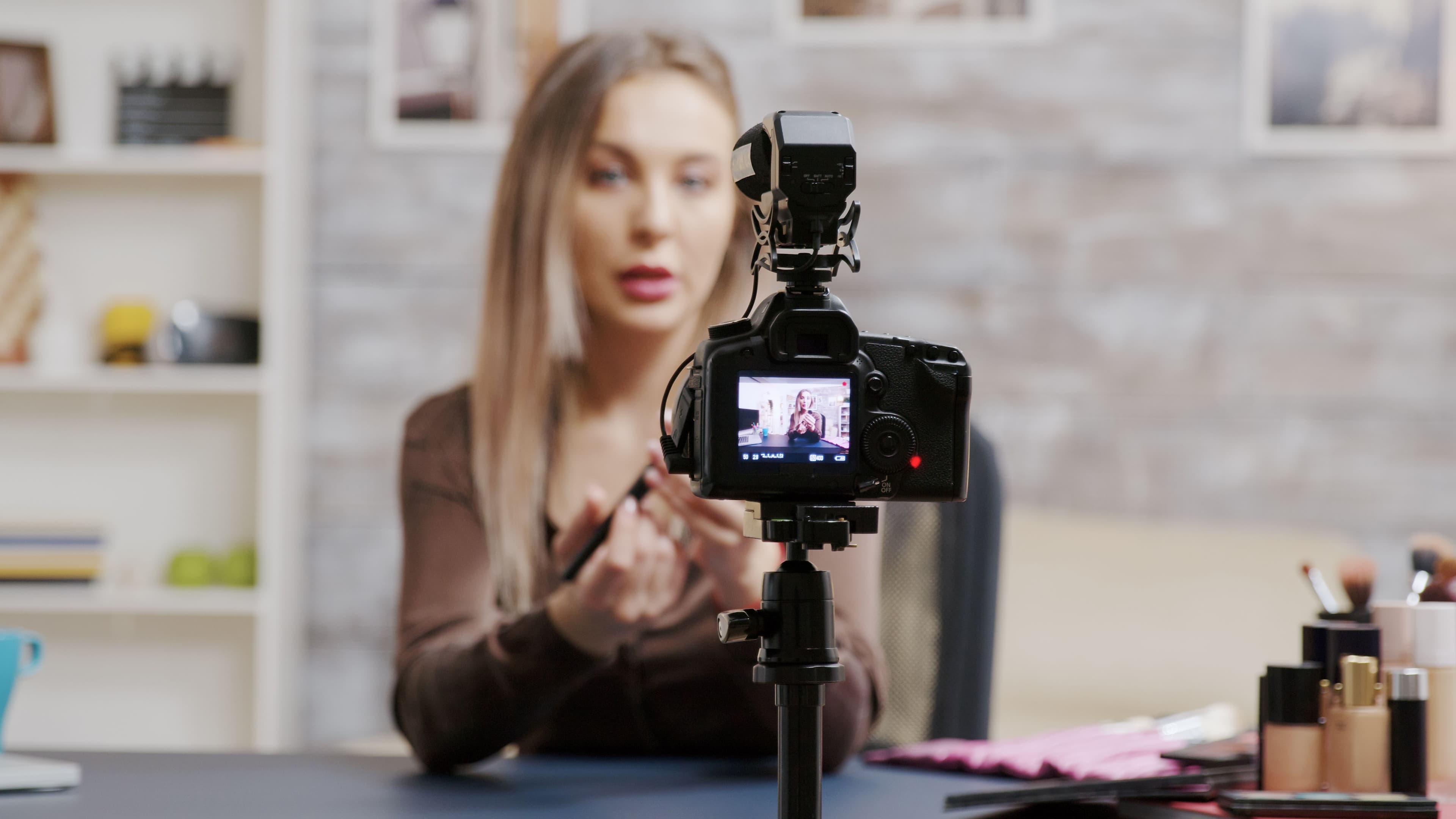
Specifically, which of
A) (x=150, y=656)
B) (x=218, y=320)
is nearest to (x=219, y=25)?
(x=218, y=320)

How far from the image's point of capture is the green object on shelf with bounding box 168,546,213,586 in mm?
2365

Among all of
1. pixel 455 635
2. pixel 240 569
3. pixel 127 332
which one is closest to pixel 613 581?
pixel 455 635

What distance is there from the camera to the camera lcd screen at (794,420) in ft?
2.06

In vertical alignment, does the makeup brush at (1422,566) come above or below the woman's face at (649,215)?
below

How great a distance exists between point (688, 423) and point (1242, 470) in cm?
196

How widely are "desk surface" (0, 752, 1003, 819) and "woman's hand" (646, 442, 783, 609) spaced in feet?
0.48

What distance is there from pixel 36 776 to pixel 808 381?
662 millimetres

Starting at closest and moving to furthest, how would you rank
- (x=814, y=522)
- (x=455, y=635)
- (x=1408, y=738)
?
(x=814, y=522) → (x=1408, y=738) → (x=455, y=635)

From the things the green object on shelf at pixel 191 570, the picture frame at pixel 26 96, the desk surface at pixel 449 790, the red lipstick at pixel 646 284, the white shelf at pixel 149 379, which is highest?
the picture frame at pixel 26 96

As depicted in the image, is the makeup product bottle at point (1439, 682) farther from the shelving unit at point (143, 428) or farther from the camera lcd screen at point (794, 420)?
the shelving unit at point (143, 428)

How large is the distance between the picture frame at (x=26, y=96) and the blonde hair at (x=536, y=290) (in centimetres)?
146

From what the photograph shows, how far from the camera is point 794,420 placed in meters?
0.63

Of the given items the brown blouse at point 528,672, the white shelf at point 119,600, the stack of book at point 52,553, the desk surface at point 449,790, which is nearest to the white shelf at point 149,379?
the stack of book at point 52,553

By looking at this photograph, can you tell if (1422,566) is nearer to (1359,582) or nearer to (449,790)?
(1359,582)
